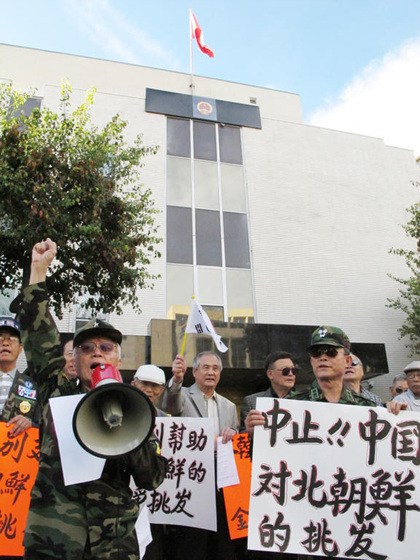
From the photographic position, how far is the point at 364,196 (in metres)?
15.3

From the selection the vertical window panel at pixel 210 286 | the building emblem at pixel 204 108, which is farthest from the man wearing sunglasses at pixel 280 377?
the building emblem at pixel 204 108

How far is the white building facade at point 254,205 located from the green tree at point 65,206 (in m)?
3.09

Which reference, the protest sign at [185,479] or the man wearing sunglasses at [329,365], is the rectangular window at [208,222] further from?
the man wearing sunglasses at [329,365]

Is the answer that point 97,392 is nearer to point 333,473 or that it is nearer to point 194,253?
point 333,473

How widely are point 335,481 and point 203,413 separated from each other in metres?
1.47

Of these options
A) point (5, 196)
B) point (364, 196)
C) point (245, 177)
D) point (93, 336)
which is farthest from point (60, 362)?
point (364, 196)

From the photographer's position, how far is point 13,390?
335 cm

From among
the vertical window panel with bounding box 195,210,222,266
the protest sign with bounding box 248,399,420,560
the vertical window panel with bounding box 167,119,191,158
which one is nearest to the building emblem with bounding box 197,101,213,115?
the vertical window panel with bounding box 167,119,191,158

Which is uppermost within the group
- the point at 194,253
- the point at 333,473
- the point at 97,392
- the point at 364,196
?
the point at 364,196

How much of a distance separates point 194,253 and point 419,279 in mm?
6067

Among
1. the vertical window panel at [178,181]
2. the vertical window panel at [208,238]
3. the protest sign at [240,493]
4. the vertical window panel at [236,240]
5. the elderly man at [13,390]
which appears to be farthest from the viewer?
the vertical window panel at [178,181]

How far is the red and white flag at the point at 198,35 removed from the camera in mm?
17578

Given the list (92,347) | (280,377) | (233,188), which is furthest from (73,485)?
(233,188)

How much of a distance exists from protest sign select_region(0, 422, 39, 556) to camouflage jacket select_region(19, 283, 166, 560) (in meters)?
1.31
